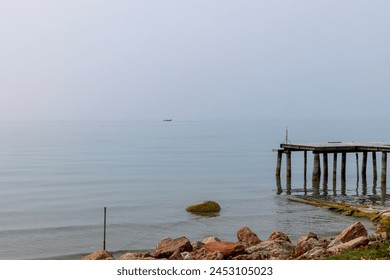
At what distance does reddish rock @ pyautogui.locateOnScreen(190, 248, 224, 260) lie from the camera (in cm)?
1711

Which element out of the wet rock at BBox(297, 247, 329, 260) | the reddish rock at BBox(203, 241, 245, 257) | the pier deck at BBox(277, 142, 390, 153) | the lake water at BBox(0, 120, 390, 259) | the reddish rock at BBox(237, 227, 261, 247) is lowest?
the lake water at BBox(0, 120, 390, 259)

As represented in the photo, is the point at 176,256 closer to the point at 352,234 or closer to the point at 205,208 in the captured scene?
the point at 352,234

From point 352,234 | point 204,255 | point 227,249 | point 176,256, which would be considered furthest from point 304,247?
point 176,256

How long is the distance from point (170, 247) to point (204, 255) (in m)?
2.06

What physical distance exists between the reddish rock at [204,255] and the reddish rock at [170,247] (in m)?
0.70

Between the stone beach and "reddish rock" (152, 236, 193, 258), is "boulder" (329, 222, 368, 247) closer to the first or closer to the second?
the stone beach

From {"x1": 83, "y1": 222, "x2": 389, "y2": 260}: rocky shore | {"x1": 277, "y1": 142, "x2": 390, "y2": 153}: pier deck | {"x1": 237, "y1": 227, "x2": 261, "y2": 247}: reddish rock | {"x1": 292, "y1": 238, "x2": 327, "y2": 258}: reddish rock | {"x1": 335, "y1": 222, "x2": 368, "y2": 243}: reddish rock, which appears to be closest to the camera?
{"x1": 83, "y1": 222, "x2": 389, "y2": 260}: rocky shore

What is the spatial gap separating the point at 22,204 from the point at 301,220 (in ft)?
61.9

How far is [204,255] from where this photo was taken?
17.6m

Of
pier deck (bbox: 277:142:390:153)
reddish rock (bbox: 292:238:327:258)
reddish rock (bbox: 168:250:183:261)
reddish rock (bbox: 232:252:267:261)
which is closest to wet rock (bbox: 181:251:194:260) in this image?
reddish rock (bbox: 168:250:183:261)

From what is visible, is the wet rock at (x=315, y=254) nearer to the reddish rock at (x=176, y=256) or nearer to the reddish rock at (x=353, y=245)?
the reddish rock at (x=353, y=245)

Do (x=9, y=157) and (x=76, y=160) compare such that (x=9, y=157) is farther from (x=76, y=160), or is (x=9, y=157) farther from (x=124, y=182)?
(x=124, y=182)

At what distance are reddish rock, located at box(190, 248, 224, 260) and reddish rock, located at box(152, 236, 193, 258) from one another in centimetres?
70

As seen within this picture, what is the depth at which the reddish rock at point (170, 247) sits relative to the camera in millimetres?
18609
